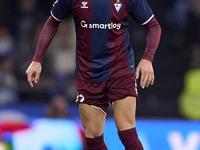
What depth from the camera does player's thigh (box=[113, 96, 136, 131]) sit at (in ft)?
11.6

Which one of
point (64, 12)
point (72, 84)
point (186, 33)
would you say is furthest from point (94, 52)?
point (186, 33)

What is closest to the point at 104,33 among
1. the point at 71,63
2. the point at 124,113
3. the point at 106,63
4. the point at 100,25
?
the point at 100,25

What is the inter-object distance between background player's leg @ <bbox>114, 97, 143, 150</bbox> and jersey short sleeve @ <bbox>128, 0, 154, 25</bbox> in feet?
2.19

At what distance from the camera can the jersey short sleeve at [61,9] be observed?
3619mm

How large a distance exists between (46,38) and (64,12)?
0.28 meters

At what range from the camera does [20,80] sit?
8.61 metres

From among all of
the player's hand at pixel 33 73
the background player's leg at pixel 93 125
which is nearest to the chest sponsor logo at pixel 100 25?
the player's hand at pixel 33 73

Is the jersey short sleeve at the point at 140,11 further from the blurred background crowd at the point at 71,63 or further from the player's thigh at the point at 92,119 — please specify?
the blurred background crowd at the point at 71,63

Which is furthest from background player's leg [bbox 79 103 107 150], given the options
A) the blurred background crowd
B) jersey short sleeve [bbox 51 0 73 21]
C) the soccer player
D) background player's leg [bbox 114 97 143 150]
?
the blurred background crowd

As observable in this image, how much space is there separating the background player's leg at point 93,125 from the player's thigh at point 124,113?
0.63 feet

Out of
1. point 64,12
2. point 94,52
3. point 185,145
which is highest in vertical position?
point 64,12

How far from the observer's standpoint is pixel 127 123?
3.54 m

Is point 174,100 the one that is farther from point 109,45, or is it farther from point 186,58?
point 109,45

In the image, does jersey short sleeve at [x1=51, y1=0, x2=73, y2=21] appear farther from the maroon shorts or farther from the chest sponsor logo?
the maroon shorts
